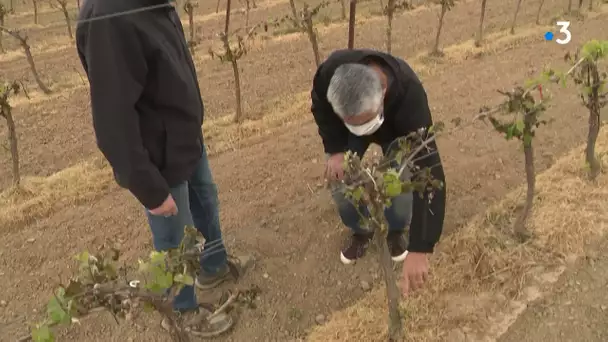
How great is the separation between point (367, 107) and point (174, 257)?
91 cm

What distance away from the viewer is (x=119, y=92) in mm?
1896

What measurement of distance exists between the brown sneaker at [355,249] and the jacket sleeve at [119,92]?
1423mm

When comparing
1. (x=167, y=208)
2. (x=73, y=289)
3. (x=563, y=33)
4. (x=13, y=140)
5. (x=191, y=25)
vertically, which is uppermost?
(x=73, y=289)

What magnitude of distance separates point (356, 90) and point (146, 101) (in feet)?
2.60

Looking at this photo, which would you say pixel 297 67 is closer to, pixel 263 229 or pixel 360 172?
pixel 263 229

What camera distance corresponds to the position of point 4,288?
3.30 meters

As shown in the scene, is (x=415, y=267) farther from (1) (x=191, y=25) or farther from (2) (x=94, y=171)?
(1) (x=191, y=25)

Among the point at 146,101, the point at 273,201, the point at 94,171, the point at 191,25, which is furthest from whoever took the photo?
the point at 191,25

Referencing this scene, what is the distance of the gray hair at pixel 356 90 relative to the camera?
82.6 inches

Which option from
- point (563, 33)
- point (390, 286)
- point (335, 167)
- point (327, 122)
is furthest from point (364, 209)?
point (563, 33)

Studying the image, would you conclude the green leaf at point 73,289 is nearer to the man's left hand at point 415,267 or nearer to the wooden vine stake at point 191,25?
the man's left hand at point 415,267

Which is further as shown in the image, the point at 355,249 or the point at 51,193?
the point at 51,193

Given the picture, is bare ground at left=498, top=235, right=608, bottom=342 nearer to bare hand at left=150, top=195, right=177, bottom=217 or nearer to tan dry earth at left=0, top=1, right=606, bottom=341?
tan dry earth at left=0, top=1, right=606, bottom=341

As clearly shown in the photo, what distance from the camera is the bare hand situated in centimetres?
218
